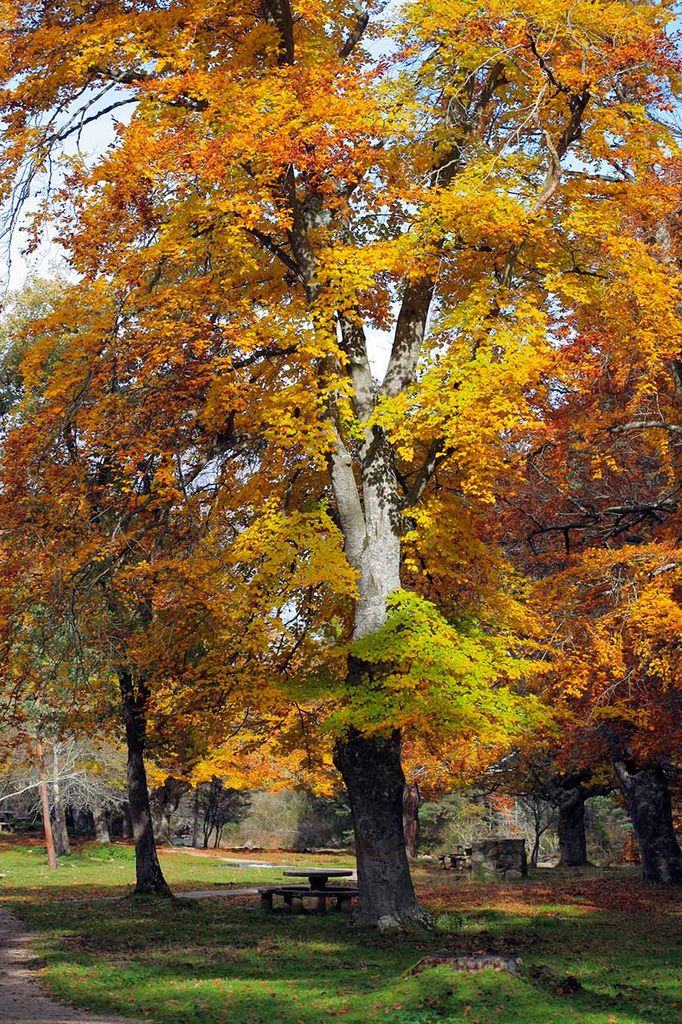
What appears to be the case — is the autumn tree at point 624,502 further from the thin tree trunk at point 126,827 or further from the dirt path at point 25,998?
the thin tree trunk at point 126,827

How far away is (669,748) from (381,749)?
7.73 meters

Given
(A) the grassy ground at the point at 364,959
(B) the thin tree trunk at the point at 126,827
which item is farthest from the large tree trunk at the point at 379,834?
(B) the thin tree trunk at the point at 126,827

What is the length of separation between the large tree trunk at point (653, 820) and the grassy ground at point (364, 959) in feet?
5.07

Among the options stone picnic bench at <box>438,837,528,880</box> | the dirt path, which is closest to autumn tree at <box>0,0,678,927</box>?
the dirt path

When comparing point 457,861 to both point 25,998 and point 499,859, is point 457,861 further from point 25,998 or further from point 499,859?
point 25,998

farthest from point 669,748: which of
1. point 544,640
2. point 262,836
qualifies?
point 262,836

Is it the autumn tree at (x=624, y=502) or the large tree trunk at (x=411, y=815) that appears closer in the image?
the autumn tree at (x=624, y=502)

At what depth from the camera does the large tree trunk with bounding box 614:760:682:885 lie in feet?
82.1

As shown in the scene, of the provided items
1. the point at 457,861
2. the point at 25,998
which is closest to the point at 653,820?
the point at 457,861

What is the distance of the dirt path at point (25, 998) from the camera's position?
925 centimetres

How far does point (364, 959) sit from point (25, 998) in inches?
158

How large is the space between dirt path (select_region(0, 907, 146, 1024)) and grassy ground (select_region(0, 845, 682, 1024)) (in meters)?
0.25

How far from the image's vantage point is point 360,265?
1543cm

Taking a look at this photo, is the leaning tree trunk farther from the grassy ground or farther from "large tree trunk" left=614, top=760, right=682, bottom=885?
the grassy ground
